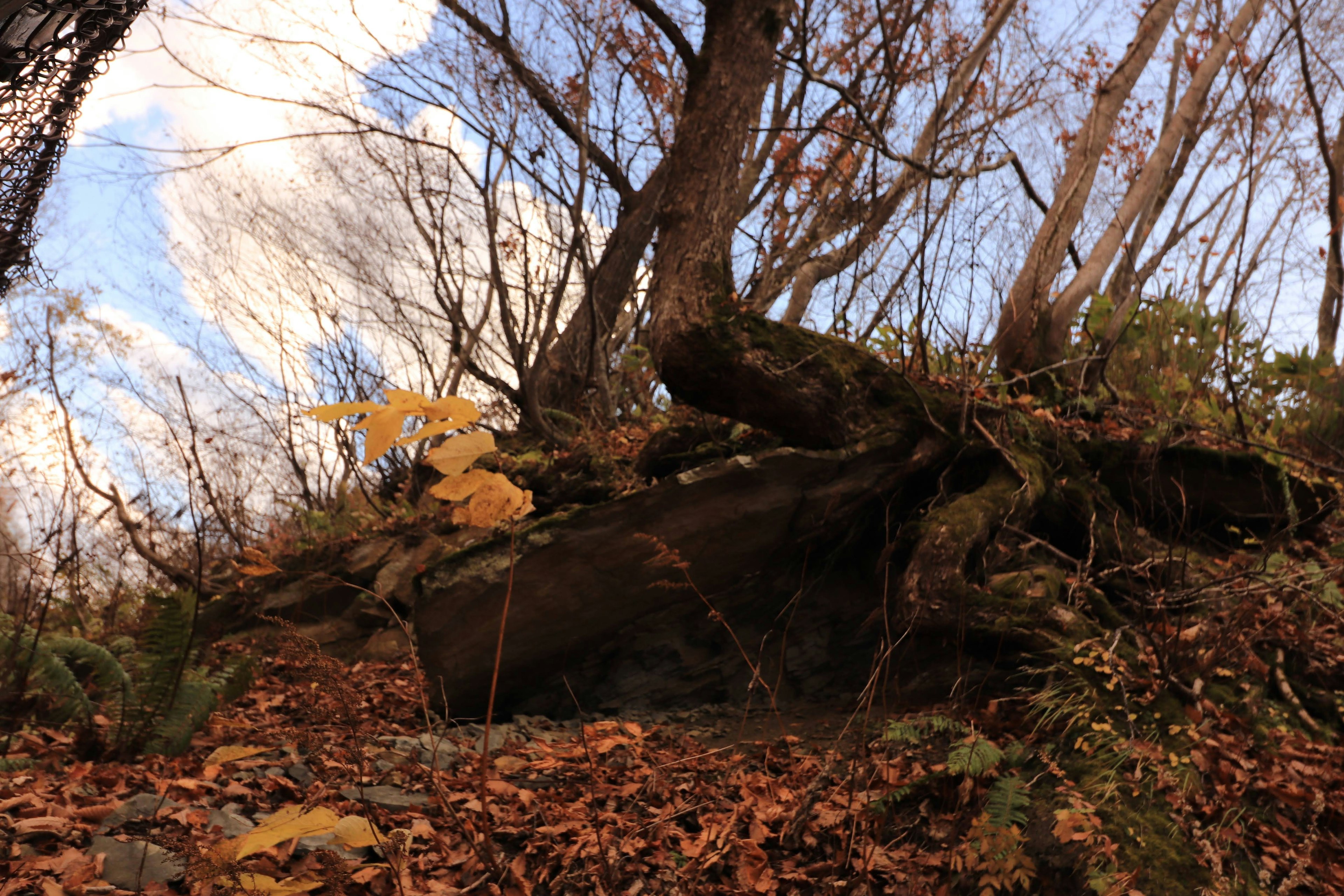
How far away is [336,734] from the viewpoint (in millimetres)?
3658

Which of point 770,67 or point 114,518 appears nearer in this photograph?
point 770,67

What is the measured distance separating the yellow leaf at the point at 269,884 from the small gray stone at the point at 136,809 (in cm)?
81

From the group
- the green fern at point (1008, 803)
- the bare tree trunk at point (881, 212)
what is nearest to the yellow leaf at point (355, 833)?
the green fern at point (1008, 803)

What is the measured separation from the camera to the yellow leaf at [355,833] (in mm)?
A: 1550

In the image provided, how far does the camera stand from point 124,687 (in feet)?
11.6

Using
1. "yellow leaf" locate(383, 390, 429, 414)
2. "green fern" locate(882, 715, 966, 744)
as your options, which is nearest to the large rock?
"green fern" locate(882, 715, 966, 744)

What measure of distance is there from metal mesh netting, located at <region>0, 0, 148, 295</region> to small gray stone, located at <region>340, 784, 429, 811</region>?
212cm

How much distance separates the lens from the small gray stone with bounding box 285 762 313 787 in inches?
127

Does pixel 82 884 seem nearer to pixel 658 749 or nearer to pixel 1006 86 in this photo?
pixel 658 749

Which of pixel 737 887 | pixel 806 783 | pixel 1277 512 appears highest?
pixel 1277 512

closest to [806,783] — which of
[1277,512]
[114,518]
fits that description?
[1277,512]

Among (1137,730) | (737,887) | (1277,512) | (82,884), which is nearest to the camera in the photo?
(82,884)

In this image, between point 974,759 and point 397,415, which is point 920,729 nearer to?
point 974,759

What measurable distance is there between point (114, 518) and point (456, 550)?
18.9ft
